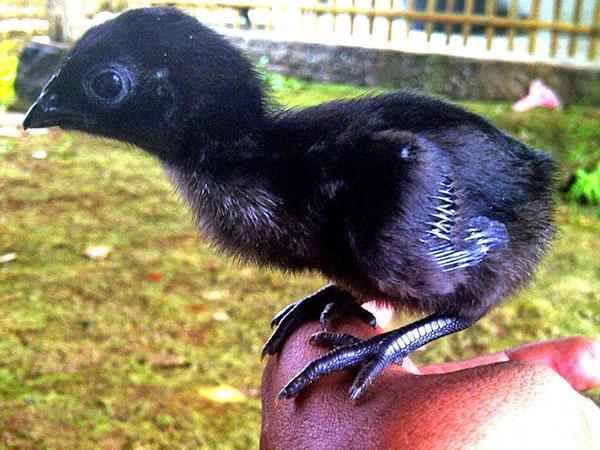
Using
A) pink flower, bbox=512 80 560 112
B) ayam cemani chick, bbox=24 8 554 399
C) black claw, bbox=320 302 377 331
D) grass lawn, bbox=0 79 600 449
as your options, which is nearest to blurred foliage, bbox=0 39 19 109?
grass lawn, bbox=0 79 600 449

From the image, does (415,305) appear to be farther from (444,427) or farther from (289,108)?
(289,108)

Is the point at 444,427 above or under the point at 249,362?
above

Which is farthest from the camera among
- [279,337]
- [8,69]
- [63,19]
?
[8,69]

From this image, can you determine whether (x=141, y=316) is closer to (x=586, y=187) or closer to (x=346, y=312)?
(x=346, y=312)

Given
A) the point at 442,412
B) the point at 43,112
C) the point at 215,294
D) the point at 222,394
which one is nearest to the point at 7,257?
the point at 215,294

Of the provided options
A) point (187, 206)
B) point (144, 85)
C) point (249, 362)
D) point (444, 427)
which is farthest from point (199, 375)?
point (444, 427)

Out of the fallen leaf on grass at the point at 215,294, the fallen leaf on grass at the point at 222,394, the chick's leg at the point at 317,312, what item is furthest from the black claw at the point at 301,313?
the fallen leaf on grass at the point at 215,294

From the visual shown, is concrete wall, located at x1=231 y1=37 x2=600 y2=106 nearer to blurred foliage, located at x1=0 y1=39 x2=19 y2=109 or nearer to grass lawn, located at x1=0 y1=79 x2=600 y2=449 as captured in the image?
grass lawn, located at x1=0 y1=79 x2=600 y2=449
